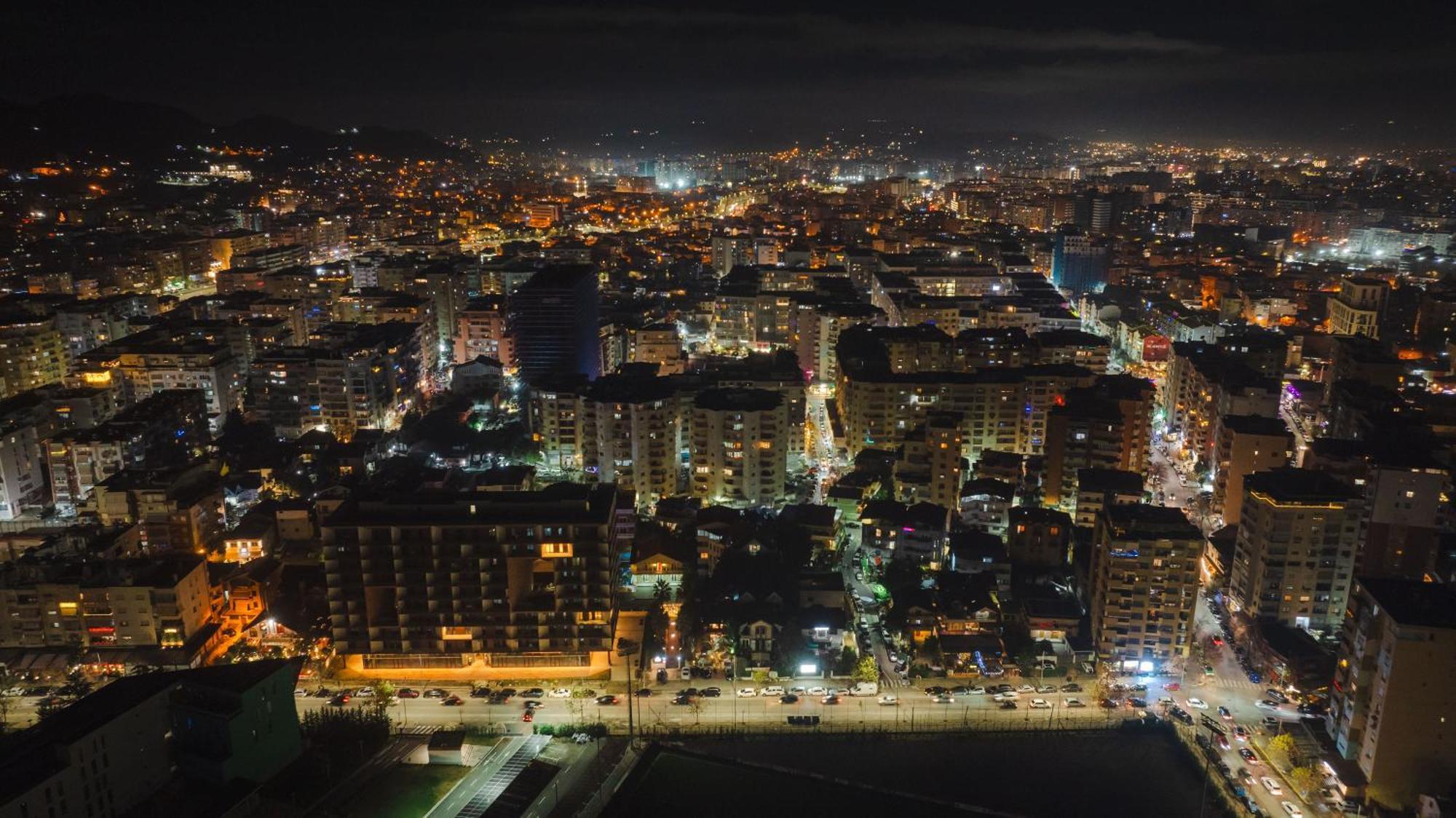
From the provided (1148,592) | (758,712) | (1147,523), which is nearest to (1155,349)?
(1147,523)

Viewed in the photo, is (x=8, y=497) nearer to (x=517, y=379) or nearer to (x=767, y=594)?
(x=517, y=379)

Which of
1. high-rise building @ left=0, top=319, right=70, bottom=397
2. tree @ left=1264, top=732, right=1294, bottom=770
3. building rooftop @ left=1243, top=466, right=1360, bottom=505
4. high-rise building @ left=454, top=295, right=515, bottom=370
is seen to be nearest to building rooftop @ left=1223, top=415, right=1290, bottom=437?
building rooftop @ left=1243, top=466, right=1360, bottom=505

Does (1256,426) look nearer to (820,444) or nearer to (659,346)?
(820,444)

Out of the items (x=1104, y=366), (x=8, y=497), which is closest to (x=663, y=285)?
(x=1104, y=366)

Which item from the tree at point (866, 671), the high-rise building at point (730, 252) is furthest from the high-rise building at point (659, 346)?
the tree at point (866, 671)

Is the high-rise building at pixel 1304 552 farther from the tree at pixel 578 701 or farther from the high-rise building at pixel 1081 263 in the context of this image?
the high-rise building at pixel 1081 263

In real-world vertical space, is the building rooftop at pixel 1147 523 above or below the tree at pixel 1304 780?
above
